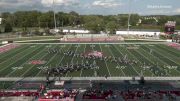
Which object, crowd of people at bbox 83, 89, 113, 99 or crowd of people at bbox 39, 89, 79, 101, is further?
crowd of people at bbox 83, 89, 113, 99

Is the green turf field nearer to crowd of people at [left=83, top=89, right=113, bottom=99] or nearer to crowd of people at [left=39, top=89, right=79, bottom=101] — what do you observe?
crowd of people at [left=83, top=89, right=113, bottom=99]

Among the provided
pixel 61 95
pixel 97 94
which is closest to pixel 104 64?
pixel 97 94

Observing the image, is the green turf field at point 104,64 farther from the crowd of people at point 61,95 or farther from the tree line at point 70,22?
the tree line at point 70,22

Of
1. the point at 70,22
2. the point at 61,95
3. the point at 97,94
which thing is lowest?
the point at 97,94

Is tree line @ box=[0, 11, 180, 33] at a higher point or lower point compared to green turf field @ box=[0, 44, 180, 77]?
higher

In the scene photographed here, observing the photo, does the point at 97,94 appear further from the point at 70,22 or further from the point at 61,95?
the point at 70,22

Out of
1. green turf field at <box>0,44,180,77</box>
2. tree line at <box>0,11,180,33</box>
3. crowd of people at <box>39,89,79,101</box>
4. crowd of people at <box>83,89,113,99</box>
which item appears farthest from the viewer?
tree line at <box>0,11,180,33</box>

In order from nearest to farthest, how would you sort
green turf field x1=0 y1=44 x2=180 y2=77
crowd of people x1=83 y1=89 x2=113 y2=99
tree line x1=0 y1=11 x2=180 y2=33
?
crowd of people x1=83 y1=89 x2=113 y2=99 → green turf field x1=0 y1=44 x2=180 y2=77 → tree line x1=0 y1=11 x2=180 y2=33

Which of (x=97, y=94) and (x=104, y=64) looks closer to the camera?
(x=97, y=94)

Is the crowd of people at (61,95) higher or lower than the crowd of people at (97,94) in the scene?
higher

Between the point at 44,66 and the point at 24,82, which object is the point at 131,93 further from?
the point at 44,66

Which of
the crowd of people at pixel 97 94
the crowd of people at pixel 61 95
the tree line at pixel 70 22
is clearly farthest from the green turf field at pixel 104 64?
the tree line at pixel 70 22

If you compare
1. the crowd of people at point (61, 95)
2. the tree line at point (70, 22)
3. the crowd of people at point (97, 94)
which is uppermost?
the tree line at point (70, 22)

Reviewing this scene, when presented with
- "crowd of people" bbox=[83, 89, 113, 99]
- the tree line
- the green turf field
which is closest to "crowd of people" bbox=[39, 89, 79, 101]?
"crowd of people" bbox=[83, 89, 113, 99]
